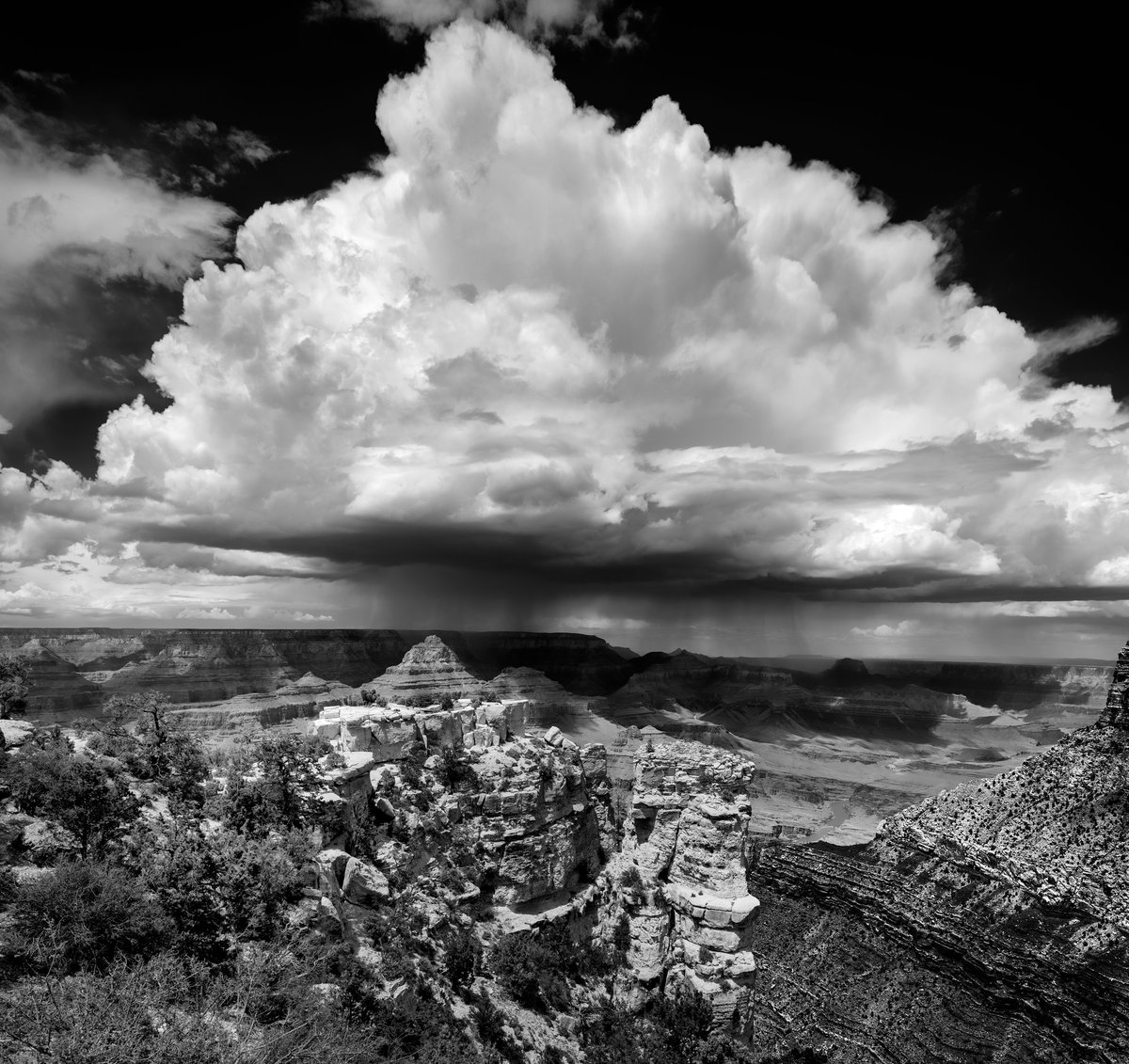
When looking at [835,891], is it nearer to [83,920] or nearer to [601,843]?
[601,843]

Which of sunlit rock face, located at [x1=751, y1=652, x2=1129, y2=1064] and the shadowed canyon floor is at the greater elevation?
sunlit rock face, located at [x1=751, y1=652, x2=1129, y2=1064]

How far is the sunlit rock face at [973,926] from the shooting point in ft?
106

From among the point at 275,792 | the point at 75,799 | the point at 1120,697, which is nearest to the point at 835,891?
the point at 1120,697

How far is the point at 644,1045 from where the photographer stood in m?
Answer: 30.5

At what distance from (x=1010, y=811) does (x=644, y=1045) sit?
2982cm

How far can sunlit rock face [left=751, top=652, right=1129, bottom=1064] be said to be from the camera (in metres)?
32.4

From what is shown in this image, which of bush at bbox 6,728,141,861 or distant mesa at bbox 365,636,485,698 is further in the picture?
distant mesa at bbox 365,636,485,698

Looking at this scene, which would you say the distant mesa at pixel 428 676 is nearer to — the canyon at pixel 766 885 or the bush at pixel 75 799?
the canyon at pixel 766 885

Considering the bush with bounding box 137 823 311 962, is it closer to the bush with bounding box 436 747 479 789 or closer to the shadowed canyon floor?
the bush with bounding box 436 747 479 789

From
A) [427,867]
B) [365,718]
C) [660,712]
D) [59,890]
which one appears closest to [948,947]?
[427,867]

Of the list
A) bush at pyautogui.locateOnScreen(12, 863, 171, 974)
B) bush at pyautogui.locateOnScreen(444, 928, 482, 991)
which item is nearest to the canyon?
bush at pyautogui.locateOnScreen(444, 928, 482, 991)

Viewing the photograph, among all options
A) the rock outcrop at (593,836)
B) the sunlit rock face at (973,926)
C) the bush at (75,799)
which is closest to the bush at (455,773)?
the rock outcrop at (593,836)

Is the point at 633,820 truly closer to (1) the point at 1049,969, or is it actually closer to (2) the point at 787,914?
(2) the point at 787,914

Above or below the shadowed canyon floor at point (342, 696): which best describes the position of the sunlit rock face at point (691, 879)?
above
